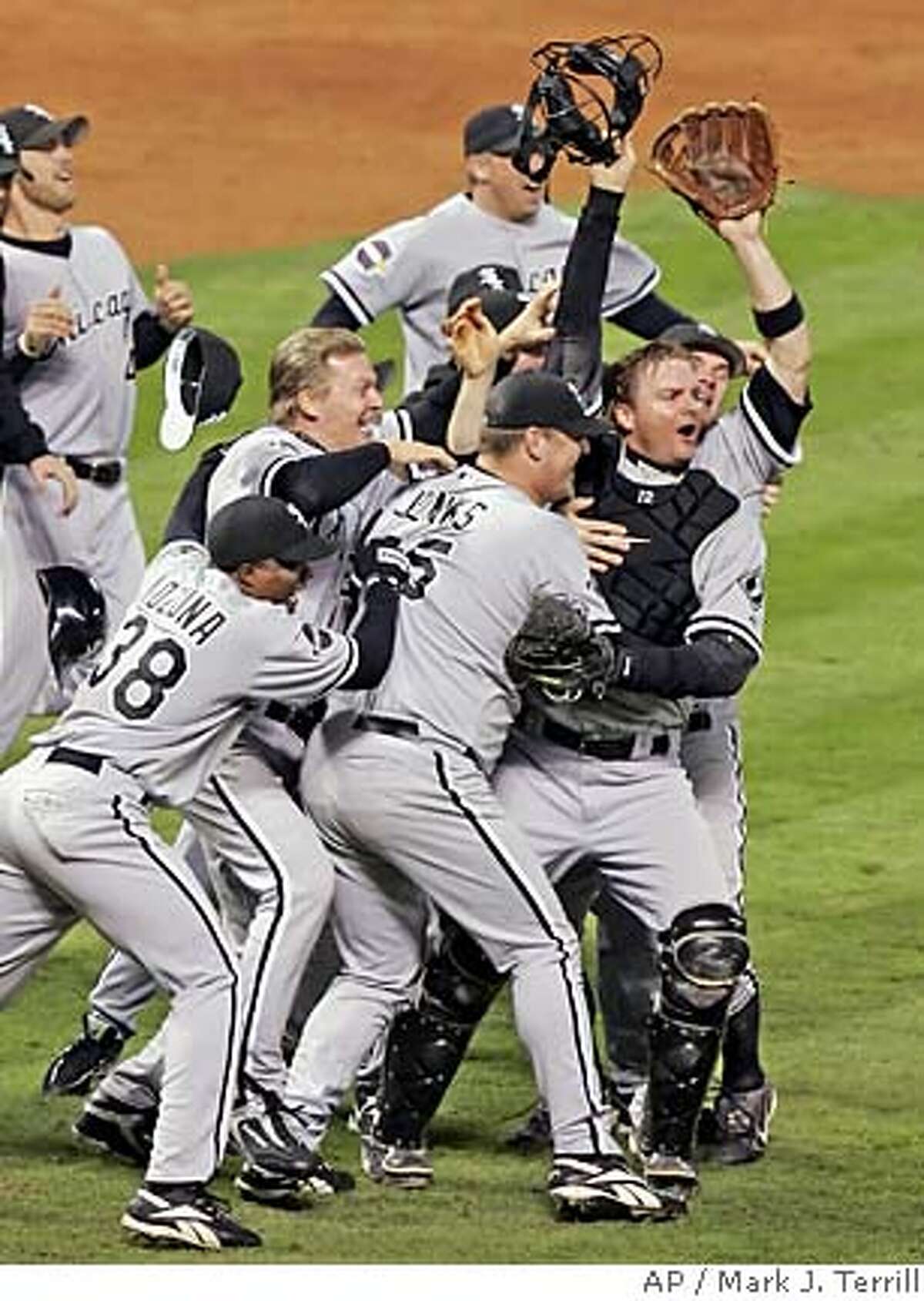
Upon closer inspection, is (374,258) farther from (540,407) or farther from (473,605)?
(473,605)

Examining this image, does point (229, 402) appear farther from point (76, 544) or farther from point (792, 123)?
point (792, 123)

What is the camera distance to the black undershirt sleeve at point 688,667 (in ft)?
23.3

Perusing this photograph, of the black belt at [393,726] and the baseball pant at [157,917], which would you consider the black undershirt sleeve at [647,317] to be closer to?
the black belt at [393,726]

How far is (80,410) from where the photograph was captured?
9625mm

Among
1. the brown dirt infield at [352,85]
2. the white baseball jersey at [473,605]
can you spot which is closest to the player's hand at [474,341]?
the white baseball jersey at [473,605]

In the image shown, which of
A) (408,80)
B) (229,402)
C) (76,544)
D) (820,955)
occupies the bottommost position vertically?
(408,80)

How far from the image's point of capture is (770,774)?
1091 cm

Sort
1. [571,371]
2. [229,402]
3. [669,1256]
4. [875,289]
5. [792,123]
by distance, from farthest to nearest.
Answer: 1. [792,123]
2. [875,289]
3. [229,402]
4. [571,371]
5. [669,1256]

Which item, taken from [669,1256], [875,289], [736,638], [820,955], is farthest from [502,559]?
[875,289]

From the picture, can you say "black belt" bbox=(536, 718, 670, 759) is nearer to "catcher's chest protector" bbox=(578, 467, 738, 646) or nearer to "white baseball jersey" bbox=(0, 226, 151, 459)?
"catcher's chest protector" bbox=(578, 467, 738, 646)

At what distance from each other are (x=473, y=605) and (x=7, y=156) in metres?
2.94

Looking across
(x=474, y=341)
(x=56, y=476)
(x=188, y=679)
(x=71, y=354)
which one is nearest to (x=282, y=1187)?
(x=188, y=679)

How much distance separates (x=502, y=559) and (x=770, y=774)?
3.98m

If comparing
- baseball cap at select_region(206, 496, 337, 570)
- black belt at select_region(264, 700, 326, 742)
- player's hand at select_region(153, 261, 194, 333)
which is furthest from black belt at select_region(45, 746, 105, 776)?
player's hand at select_region(153, 261, 194, 333)
